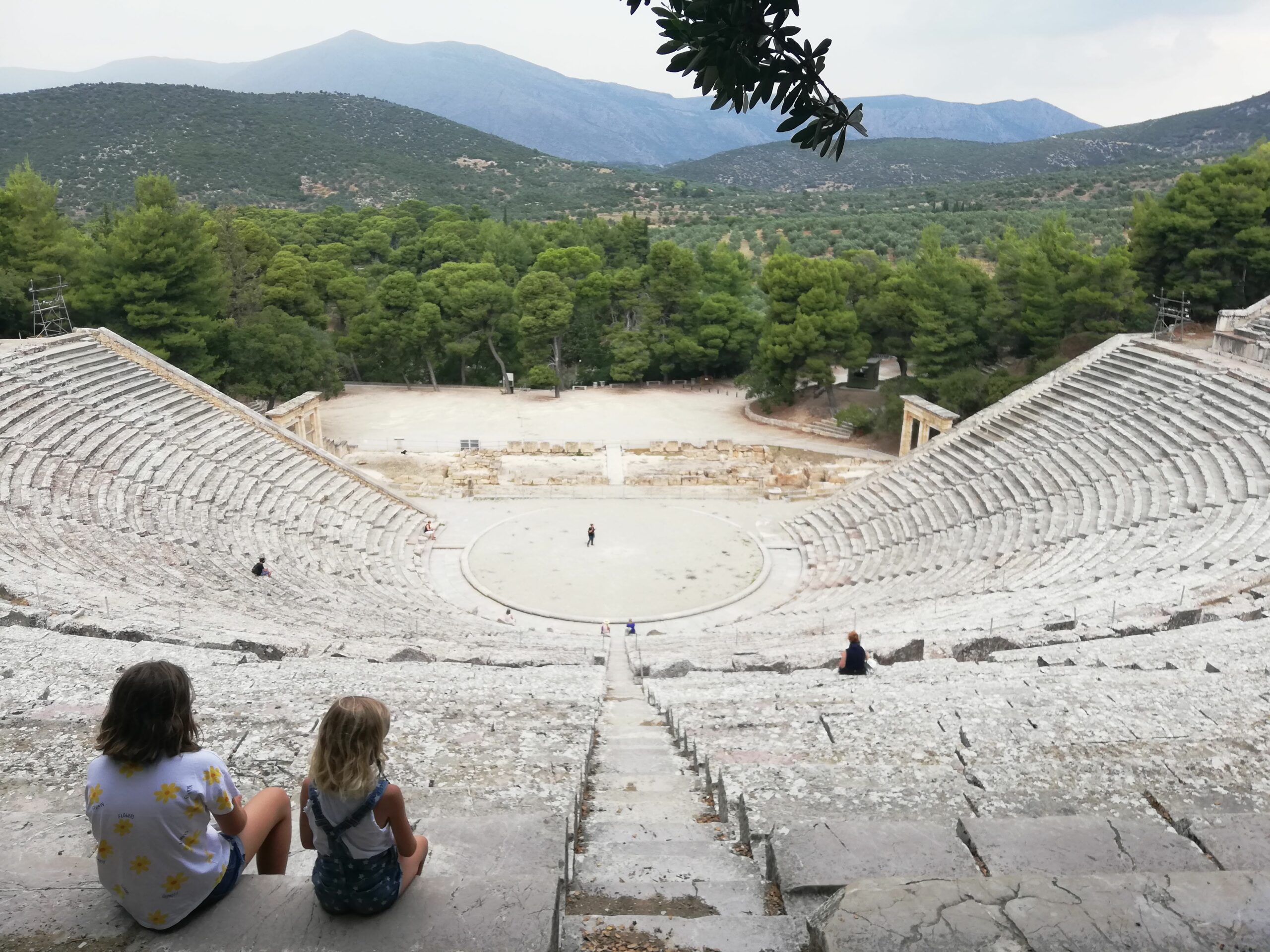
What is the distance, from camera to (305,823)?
327 cm

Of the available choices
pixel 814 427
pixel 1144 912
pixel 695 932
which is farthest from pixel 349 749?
pixel 814 427

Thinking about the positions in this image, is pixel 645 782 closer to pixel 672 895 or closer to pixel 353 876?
pixel 672 895

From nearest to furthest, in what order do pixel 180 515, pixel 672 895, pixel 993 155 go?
pixel 672 895 → pixel 180 515 → pixel 993 155

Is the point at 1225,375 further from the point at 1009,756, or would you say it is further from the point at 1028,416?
the point at 1009,756

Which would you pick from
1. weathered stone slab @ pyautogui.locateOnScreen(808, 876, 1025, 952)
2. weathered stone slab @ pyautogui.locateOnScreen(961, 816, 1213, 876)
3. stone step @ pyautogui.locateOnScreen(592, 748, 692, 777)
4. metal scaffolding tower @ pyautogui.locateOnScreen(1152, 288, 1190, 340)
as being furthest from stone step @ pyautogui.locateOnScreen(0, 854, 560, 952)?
metal scaffolding tower @ pyautogui.locateOnScreen(1152, 288, 1190, 340)

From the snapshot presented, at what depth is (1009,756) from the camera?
5168 millimetres

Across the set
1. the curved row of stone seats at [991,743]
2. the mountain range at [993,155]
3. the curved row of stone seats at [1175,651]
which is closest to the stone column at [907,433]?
the curved row of stone seats at [1175,651]

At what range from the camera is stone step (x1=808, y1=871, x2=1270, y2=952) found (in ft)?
8.62

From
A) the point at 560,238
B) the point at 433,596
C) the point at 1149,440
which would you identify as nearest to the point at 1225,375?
the point at 1149,440

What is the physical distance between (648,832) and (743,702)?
273 centimetres

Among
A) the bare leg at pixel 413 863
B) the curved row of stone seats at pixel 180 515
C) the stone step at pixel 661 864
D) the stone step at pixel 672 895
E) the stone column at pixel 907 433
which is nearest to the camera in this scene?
the bare leg at pixel 413 863

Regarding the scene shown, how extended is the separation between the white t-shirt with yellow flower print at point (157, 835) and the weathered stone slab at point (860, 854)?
200 centimetres

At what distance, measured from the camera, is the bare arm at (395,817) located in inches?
119

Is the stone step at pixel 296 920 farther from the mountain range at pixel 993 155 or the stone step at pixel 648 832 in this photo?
the mountain range at pixel 993 155
